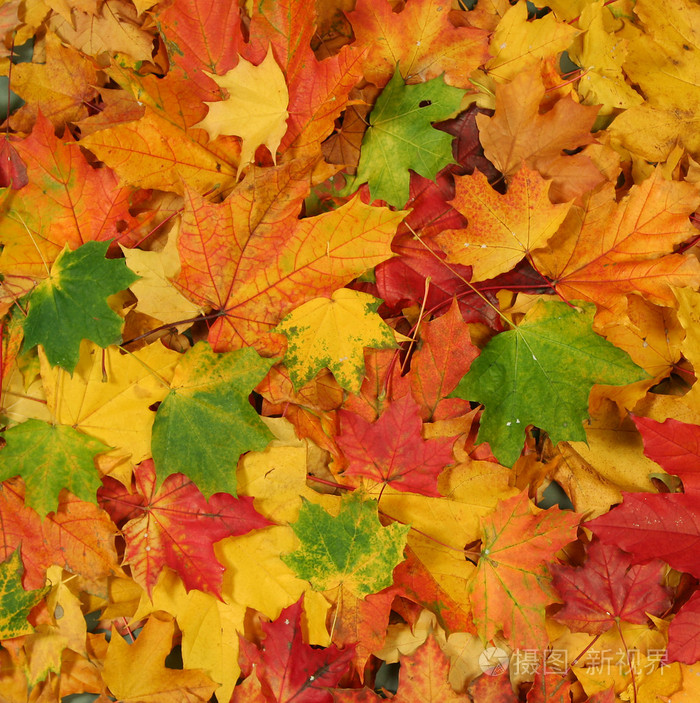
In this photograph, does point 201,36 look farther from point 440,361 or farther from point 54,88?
point 440,361

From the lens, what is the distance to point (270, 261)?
3.27 ft

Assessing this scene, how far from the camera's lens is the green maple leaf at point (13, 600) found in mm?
1048

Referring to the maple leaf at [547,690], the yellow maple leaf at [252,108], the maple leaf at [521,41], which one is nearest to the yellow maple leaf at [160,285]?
the yellow maple leaf at [252,108]

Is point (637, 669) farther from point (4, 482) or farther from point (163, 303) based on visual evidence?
point (4, 482)

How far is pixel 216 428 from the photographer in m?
0.99

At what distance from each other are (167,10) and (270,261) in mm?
459

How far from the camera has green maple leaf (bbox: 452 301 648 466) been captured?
995 millimetres

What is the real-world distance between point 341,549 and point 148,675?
466 millimetres

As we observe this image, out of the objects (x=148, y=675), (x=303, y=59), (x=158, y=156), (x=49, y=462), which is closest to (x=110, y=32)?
(x=158, y=156)

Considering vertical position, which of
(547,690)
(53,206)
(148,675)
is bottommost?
(547,690)

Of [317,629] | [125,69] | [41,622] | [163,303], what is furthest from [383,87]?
[41,622]

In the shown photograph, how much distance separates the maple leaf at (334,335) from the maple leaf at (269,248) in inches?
1.0

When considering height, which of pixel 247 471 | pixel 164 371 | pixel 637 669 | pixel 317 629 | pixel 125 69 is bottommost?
pixel 637 669

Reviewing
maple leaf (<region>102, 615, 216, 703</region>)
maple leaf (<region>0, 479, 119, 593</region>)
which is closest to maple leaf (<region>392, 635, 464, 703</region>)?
maple leaf (<region>102, 615, 216, 703</region>)
